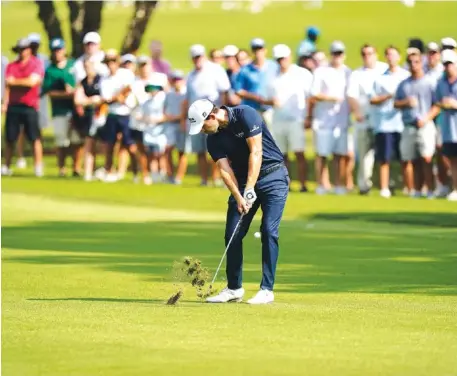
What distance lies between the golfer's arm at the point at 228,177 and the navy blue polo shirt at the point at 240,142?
50 mm

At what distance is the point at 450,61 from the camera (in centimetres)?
Answer: 2386

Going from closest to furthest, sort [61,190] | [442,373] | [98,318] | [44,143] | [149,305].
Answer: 1. [442,373]
2. [98,318]
3. [149,305]
4. [61,190]
5. [44,143]

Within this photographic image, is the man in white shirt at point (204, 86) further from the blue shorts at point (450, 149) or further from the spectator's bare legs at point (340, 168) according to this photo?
the blue shorts at point (450, 149)

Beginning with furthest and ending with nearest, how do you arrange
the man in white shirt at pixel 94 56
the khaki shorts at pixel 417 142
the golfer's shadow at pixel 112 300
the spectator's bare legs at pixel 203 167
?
the man in white shirt at pixel 94 56 → the spectator's bare legs at pixel 203 167 → the khaki shorts at pixel 417 142 → the golfer's shadow at pixel 112 300

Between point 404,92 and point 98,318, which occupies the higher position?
point 404,92

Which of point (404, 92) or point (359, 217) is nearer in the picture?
point (359, 217)

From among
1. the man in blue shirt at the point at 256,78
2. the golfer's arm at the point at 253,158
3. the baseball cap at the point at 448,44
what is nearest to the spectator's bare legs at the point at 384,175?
the baseball cap at the point at 448,44

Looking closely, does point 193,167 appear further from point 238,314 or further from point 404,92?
point 238,314

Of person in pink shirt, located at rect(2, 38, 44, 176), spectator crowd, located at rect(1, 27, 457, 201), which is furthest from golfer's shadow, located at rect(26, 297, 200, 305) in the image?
person in pink shirt, located at rect(2, 38, 44, 176)

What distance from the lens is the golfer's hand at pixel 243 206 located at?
13508mm

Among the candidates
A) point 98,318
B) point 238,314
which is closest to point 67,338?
point 98,318

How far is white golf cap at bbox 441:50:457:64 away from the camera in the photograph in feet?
78.3

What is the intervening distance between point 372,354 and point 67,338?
2.00 meters

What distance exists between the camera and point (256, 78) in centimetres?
2612
